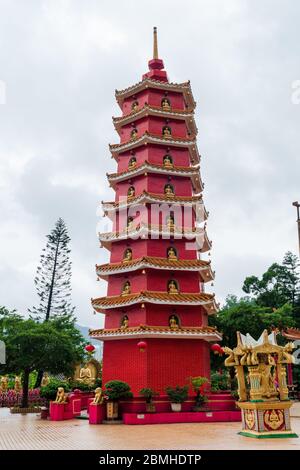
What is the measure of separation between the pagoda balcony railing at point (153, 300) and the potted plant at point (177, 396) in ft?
11.8

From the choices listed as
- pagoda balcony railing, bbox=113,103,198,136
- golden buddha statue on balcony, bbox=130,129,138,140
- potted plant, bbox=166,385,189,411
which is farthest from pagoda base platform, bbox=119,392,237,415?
pagoda balcony railing, bbox=113,103,198,136

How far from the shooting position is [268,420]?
38.8 feet

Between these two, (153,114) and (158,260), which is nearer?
(158,260)

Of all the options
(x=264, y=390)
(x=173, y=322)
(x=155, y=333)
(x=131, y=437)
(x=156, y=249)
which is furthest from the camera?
(x=156, y=249)

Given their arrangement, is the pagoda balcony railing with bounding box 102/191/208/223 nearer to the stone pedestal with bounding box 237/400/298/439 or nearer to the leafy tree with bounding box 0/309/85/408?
the leafy tree with bounding box 0/309/85/408

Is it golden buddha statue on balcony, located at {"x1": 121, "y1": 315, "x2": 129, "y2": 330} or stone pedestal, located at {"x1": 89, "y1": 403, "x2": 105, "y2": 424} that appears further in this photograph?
golden buddha statue on balcony, located at {"x1": 121, "y1": 315, "x2": 129, "y2": 330}

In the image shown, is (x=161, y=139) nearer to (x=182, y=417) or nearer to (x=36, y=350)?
(x=36, y=350)

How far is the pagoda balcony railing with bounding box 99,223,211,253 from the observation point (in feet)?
67.6

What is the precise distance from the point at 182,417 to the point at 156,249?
24.2 ft

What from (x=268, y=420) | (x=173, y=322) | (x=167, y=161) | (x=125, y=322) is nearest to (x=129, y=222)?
(x=167, y=161)

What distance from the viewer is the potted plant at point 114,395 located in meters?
17.2

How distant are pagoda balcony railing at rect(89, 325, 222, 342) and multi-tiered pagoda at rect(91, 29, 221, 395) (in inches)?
Result: 1.7
